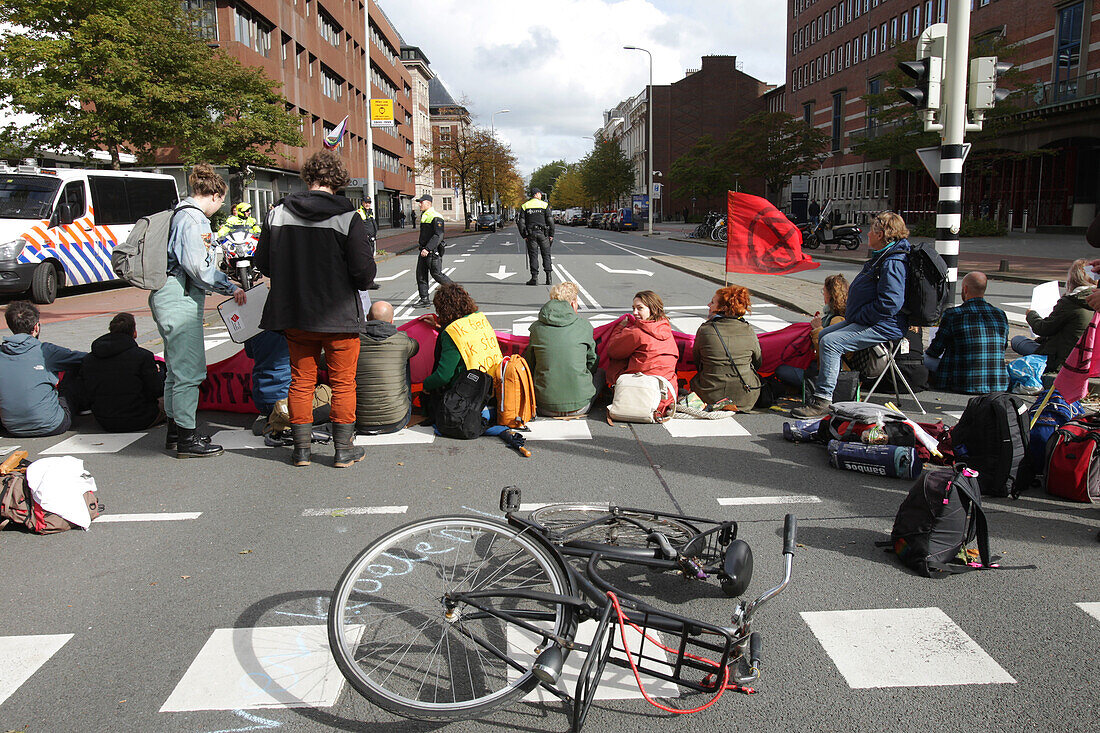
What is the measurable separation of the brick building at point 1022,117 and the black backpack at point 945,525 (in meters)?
33.0

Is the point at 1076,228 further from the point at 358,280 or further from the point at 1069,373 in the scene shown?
the point at 358,280

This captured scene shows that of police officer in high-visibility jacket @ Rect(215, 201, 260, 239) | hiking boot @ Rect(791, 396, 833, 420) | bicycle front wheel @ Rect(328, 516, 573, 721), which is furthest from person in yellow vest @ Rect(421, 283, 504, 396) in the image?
police officer in high-visibility jacket @ Rect(215, 201, 260, 239)

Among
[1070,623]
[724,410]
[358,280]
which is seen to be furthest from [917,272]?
[358,280]

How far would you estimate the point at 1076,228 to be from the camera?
34625 mm

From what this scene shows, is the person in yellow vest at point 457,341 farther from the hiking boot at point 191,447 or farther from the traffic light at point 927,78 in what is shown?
the traffic light at point 927,78

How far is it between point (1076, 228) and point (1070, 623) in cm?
3750

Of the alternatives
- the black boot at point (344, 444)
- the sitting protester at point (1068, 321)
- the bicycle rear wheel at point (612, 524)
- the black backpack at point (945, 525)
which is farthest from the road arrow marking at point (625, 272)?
the bicycle rear wheel at point (612, 524)

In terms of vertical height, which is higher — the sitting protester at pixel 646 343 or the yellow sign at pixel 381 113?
the yellow sign at pixel 381 113

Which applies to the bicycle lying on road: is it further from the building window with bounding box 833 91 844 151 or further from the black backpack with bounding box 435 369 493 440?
the building window with bounding box 833 91 844 151

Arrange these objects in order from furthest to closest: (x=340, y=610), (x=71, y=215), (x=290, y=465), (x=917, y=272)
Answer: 1. (x=71, y=215)
2. (x=917, y=272)
3. (x=290, y=465)
4. (x=340, y=610)

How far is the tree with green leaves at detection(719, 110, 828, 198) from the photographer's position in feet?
132

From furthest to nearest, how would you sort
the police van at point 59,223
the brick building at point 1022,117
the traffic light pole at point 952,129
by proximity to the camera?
the brick building at point 1022,117 < the police van at point 59,223 < the traffic light pole at point 952,129

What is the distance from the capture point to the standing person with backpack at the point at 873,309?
6957 millimetres

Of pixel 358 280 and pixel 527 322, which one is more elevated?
pixel 358 280
